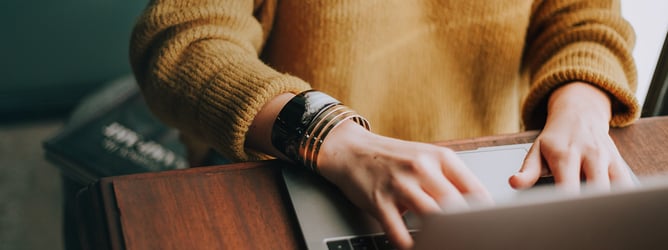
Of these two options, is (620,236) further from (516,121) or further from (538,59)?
(516,121)

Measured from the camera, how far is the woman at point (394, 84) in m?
0.57

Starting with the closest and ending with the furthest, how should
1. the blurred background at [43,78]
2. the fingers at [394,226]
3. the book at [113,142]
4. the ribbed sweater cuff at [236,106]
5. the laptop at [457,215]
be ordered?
the laptop at [457,215] → the fingers at [394,226] → the ribbed sweater cuff at [236,106] → the book at [113,142] → the blurred background at [43,78]

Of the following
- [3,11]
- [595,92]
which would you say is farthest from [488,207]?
[3,11]

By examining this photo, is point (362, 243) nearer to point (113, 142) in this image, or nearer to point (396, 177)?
point (396, 177)

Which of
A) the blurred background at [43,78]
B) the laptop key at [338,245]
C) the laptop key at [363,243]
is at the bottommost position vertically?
the blurred background at [43,78]

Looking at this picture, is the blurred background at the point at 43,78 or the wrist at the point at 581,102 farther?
the blurred background at the point at 43,78

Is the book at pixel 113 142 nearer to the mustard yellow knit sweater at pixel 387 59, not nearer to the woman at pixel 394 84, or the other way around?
the woman at pixel 394 84

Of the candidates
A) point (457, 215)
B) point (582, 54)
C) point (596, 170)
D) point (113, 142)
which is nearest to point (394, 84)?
point (582, 54)

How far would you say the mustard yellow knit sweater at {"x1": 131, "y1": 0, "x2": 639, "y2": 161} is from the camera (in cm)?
66

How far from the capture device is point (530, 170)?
584 millimetres

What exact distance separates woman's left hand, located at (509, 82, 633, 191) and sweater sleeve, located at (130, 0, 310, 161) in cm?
24

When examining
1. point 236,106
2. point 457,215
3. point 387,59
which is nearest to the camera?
point 457,215

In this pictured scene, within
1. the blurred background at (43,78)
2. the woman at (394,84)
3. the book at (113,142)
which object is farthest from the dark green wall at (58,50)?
the woman at (394,84)

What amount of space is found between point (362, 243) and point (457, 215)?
17 cm
